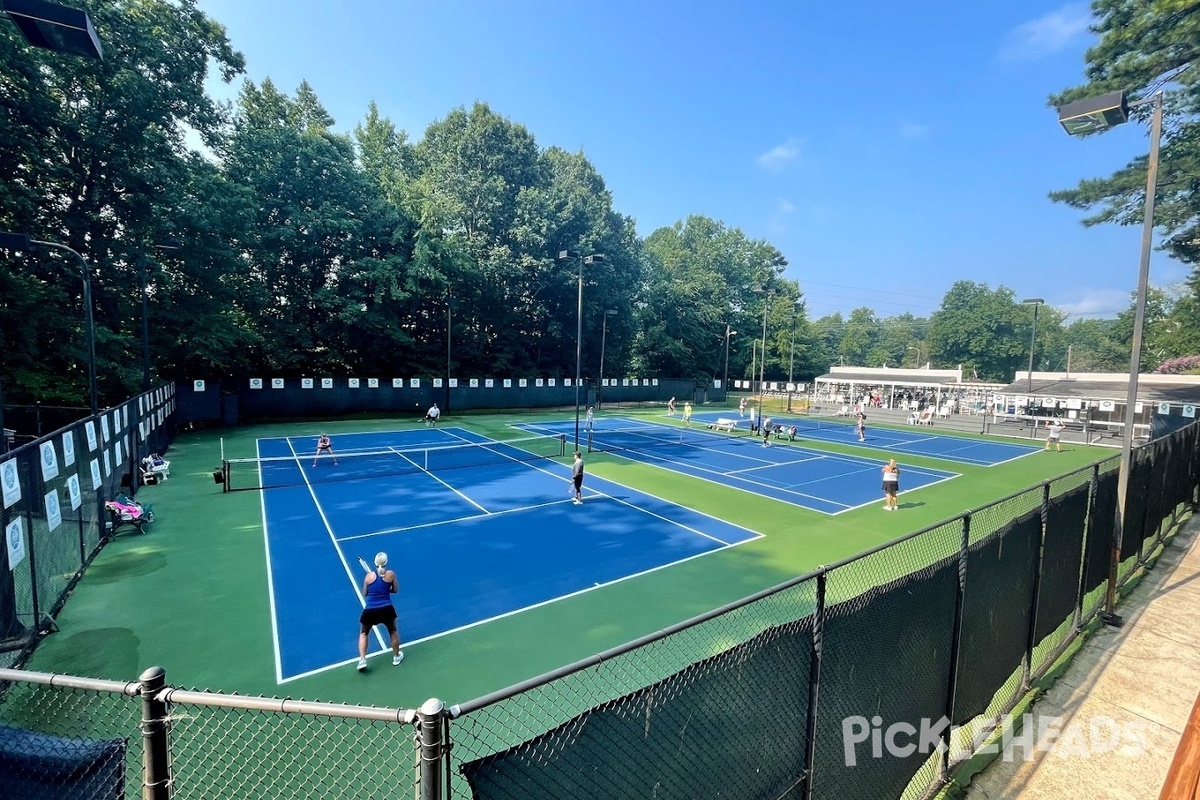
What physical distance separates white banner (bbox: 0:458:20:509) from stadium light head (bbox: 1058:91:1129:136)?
51.8 ft

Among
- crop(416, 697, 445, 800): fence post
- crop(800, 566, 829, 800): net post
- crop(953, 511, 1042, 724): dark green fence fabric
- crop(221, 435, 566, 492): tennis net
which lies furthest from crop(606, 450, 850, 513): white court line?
crop(416, 697, 445, 800): fence post

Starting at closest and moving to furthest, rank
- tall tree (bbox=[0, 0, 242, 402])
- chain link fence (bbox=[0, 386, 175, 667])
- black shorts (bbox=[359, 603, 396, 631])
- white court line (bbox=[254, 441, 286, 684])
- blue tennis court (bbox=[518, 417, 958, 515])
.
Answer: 1. chain link fence (bbox=[0, 386, 175, 667])
2. black shorts (bbox=[359, 603, 396, 631])
3. white court line (bbox=[254, 441, 286, 684])
4. blue tennis court (bbox=[518, 417, 958, 515])
5. tall tree (bbox=[0, 0, 242, 402])

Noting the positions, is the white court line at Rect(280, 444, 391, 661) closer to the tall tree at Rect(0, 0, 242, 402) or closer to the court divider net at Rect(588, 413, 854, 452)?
the court divider net at Rect(588, 413, 854, 452)

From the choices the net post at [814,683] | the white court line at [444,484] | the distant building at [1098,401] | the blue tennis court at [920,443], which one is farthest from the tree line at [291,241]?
the net post at [814,683]

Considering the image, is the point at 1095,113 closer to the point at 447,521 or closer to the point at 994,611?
the point at 994,611

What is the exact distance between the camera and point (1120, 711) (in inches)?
248

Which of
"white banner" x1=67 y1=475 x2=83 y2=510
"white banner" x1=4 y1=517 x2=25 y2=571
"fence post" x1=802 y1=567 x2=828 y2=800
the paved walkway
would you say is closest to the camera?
"fence post" x1=802 y1=567 x2=828 y2=800

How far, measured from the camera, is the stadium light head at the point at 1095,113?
806 cm

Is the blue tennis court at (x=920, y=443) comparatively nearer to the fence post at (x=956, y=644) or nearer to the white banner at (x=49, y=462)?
the fence post at (x=956, y=644)

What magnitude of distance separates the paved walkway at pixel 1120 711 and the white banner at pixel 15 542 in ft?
37.6

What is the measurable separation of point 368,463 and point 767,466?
54.5ft

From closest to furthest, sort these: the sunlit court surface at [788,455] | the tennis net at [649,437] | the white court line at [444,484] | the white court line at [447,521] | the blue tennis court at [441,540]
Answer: the blue tennis court at [441,540] → the white court line at [447,521] → the white court line at [444,484] → the sunlit court surface at [788,455] → the tennis net at [649,437]

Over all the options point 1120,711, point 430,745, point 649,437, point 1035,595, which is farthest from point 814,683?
point 649,437

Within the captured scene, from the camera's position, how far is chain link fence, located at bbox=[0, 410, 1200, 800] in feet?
8.22
